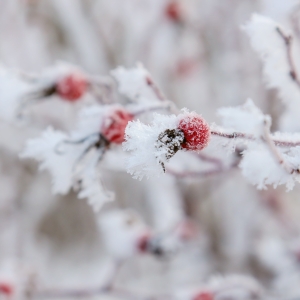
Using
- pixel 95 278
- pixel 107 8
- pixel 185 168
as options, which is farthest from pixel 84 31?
pixel 95 278

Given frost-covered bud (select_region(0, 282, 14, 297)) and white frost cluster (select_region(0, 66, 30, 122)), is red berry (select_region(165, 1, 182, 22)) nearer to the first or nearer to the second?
white frost cluster (select_region(0, 66, 30, 122))

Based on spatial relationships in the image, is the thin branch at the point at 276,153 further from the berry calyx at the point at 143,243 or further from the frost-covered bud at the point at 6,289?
the frost-covered bud at the point at 6,289

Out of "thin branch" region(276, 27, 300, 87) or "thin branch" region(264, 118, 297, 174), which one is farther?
"thin branch" region(276, 27, 300, 87)

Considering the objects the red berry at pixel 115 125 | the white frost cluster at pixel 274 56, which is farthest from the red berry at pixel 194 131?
the white frost cluster at pixel 274 56

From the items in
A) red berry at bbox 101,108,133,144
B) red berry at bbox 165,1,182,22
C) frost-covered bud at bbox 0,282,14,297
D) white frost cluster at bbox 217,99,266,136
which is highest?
red berry at bbox 165,1,182,22

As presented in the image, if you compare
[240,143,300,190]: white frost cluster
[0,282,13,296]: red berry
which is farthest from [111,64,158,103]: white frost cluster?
[0,282,13,296]: red berry

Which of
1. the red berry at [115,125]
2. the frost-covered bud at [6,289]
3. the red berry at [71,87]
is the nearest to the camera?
the red berry at [115,125]
